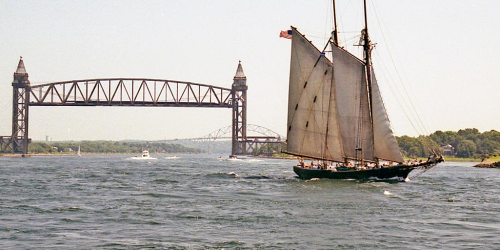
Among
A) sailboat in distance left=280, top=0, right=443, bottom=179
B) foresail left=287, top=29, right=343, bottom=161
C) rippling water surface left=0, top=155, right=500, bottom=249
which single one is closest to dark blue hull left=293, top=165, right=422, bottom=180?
sailboat in distance left=280, top=0, right=443, bottom=179

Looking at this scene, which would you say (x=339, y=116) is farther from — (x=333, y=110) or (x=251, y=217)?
(x=251, y=217)

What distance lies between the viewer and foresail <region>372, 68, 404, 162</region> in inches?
2559

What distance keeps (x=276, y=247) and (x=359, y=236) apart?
4.99 metres

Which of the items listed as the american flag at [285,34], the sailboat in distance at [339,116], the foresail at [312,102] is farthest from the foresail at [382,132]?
the american flag at [285,34]

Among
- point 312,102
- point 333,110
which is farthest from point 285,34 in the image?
point 333,110

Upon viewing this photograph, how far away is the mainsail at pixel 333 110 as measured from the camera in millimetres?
66062

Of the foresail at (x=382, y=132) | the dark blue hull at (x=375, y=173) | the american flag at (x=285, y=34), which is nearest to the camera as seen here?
the foresail at (x=382, y=132)

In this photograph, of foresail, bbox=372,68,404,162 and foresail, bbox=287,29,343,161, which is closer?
foresail, bbox=372,68,404,162

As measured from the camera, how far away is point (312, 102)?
6938 cm

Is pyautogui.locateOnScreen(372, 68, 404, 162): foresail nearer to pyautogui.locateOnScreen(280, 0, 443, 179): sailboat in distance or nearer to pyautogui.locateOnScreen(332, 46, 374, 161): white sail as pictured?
pyautogui.locateOnScreen(280, 0, 443, 179): sailboat in distance

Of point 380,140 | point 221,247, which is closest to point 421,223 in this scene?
point 221,247

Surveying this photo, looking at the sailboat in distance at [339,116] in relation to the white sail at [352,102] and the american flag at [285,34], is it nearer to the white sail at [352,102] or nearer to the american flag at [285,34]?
the white sail at [352,102]

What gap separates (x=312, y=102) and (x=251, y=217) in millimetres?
31324

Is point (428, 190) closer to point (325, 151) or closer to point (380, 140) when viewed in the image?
point (380, 140)
